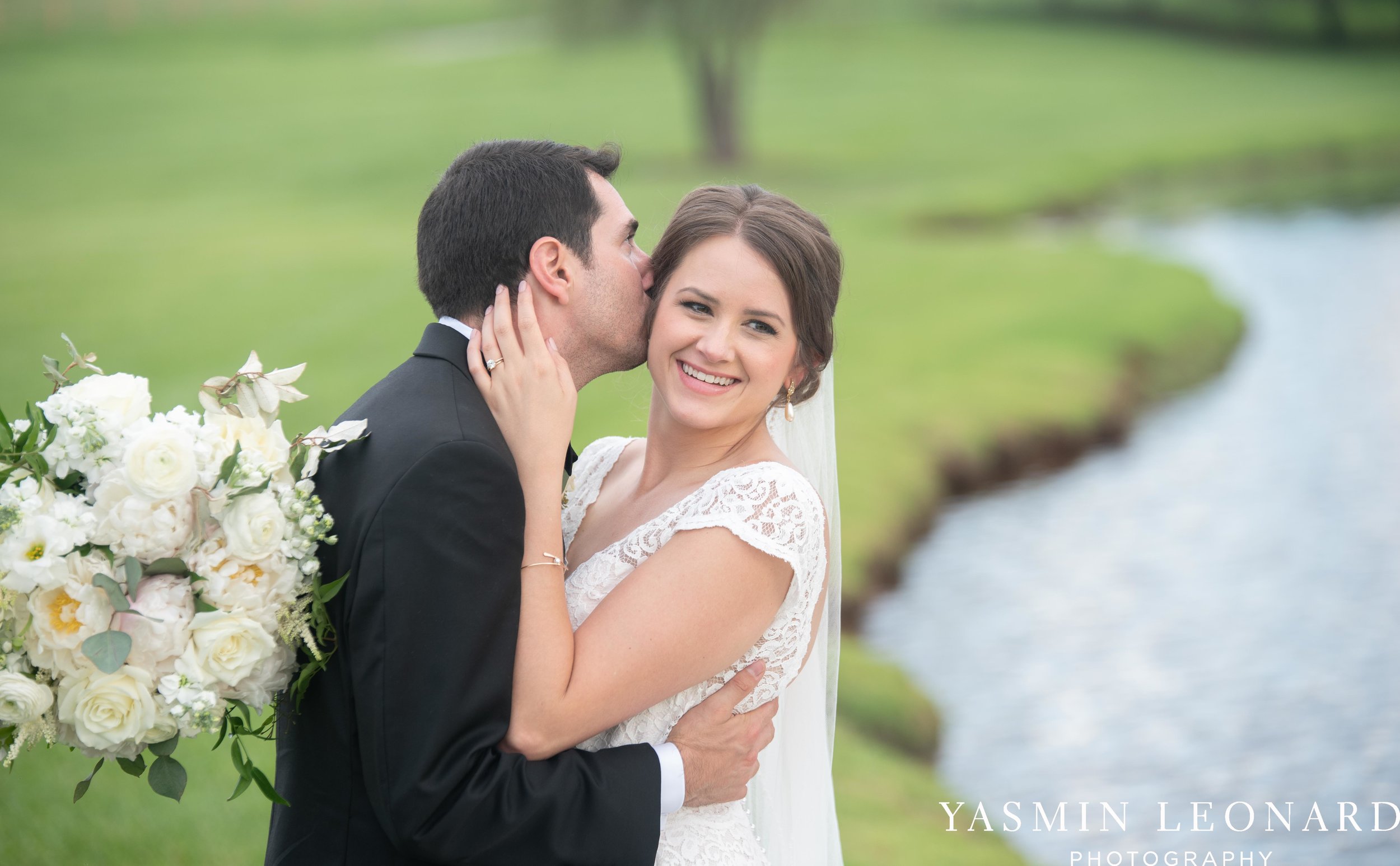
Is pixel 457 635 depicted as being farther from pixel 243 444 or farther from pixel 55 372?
pixel 55 372

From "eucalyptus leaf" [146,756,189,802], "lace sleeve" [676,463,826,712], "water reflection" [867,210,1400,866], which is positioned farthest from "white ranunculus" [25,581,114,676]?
"water reflection" [867,210,1400,866]

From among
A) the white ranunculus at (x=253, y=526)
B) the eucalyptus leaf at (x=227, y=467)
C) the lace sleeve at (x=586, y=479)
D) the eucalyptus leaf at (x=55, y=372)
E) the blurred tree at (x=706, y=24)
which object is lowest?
the blurred tree at (x=706, y=24)

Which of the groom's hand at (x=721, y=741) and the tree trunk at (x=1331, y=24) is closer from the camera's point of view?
the groom's hand at (x=721, y=741)

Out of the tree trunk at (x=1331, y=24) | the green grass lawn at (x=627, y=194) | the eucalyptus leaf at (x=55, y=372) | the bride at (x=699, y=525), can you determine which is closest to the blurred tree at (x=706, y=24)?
the green grass lawn at (x=627, y=194)

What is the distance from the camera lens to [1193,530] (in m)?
15.4

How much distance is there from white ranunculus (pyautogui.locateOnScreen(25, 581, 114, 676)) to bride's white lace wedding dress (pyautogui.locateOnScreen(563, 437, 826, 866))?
1363 millimetres

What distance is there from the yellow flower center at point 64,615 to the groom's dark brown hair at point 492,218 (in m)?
1.23

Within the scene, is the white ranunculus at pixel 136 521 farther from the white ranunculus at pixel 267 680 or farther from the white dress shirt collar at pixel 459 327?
the white dress shirt collar at pixel 459 327

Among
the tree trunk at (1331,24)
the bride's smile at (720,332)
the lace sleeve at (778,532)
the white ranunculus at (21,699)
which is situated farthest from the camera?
the tree trunk at (1331,24)

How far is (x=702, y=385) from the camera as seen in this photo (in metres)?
3.96

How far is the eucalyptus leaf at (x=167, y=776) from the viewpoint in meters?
3.03

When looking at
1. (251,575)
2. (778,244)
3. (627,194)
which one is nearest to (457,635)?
(251,575)

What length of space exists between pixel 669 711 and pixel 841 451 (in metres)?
12.6

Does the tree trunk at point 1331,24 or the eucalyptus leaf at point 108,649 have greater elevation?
the eucalyptus leaf at point 108,649
